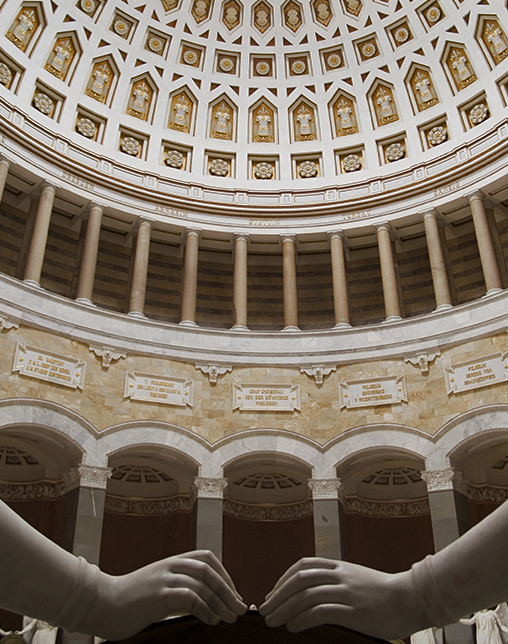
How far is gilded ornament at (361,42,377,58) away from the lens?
2448 cm

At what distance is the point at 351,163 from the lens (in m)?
23.8

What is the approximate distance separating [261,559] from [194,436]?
583 cm

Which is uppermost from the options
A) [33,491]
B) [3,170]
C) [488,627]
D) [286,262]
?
[3,170]

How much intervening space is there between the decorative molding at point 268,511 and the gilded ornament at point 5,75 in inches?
590

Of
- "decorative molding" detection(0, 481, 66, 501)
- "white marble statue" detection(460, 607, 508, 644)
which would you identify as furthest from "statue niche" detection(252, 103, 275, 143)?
"white marble statue" detection(460, 607, 508, 644)

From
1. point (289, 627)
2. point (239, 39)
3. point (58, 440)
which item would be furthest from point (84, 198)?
point (289, 627)

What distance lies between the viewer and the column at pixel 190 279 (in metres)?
19.9

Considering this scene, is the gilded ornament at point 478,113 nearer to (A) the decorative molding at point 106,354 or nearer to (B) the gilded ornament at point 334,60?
(B) the gilded ornament at point 334,60

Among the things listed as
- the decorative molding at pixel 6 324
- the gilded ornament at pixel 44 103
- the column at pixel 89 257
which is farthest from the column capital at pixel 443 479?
the gilded ornament at pixel 44 103

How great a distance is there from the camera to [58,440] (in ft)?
53.5

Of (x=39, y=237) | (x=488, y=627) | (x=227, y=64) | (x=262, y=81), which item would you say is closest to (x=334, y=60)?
(x=262, y=81)

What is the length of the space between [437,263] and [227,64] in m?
11.8

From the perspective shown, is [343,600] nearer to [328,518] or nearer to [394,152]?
[328,518]

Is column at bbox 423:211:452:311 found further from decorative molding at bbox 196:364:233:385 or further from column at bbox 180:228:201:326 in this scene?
column at bbox 180:228:201:326
